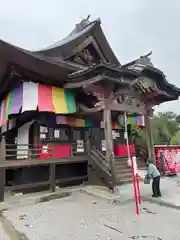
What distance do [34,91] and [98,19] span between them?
20.7ft

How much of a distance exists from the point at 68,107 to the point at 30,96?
178 centimetres

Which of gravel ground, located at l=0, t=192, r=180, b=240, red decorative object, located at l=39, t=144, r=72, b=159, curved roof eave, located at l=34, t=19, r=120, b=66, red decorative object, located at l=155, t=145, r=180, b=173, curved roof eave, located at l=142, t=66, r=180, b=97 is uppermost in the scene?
curved roof eave, located at l=34, t=19, r=120, b=66

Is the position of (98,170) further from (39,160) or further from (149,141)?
(149,141)

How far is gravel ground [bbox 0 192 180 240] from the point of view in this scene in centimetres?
416

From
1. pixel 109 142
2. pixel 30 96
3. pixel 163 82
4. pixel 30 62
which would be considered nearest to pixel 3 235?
pixel 109 142

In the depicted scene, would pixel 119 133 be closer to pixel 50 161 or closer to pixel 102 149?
pixel 102 149

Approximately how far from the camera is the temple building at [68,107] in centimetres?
828

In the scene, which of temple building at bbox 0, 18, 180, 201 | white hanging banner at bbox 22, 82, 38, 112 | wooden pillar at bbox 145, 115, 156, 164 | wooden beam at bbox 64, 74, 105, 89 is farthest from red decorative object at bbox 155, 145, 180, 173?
white hanging banner at bbox 22, 82, 38, 112

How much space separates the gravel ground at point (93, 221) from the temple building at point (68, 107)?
1843 mm

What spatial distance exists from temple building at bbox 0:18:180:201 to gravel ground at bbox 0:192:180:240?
1.84m

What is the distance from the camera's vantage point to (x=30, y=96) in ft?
29.0

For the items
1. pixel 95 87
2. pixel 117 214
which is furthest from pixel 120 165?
pixel 117 214

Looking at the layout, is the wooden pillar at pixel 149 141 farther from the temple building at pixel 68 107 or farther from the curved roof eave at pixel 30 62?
the curved roof eave at pixel 30 62

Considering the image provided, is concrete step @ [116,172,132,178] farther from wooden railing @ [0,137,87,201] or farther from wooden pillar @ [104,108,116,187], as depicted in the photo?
wooden railing @ [0,137,87,201]
